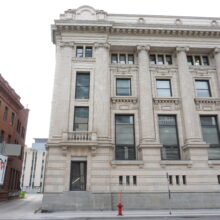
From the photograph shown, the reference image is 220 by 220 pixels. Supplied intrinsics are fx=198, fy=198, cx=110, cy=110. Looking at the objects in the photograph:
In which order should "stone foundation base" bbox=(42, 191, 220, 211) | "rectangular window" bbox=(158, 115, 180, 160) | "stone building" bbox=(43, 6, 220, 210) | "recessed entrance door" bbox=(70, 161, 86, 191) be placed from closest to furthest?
"stone foundation base" bbox=(42, 191, 220, 211)
"recessed entrance door" bbox=(70, 161, 86, 191)
"stone building" bbox=(43, 6, 220, 210)
"rectangular window" bbox=(158, 115, 180, 160)

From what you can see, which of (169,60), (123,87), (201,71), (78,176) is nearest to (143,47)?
(169,60)

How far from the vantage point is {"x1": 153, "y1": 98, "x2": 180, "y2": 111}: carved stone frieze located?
21475 millimetres

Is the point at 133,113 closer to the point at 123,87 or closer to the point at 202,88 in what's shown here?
the point at 123,87

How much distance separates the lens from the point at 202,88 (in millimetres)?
23078

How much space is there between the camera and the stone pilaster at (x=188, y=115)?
1914 cm

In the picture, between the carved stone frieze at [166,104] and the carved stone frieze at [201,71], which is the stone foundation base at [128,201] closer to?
the carved stone frieze at [166,104]

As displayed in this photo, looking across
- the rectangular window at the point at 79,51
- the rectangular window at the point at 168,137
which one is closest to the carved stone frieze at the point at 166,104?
the rectangular window at the point at 168,137

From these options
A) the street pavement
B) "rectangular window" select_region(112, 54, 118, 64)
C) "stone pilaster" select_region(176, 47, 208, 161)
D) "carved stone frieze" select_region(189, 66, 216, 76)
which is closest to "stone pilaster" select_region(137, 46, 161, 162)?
"rectangular window" select_region(112, 54, 118, 64)

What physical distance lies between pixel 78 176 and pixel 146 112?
9141 mm

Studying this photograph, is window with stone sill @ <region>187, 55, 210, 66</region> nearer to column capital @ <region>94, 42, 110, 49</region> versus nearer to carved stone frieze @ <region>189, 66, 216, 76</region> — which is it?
Result: carved stone frieze @ <region>189, 66, 216, 76</region>

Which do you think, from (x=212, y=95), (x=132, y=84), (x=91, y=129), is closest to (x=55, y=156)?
(x=91, y=129)

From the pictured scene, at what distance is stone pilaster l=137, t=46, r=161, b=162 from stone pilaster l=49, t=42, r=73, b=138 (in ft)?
25.0

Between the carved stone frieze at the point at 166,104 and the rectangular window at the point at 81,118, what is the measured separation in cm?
753

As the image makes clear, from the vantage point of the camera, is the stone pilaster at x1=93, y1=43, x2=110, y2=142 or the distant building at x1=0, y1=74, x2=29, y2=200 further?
the distant building at x1=0, y1=74, x2=29, y2=200
